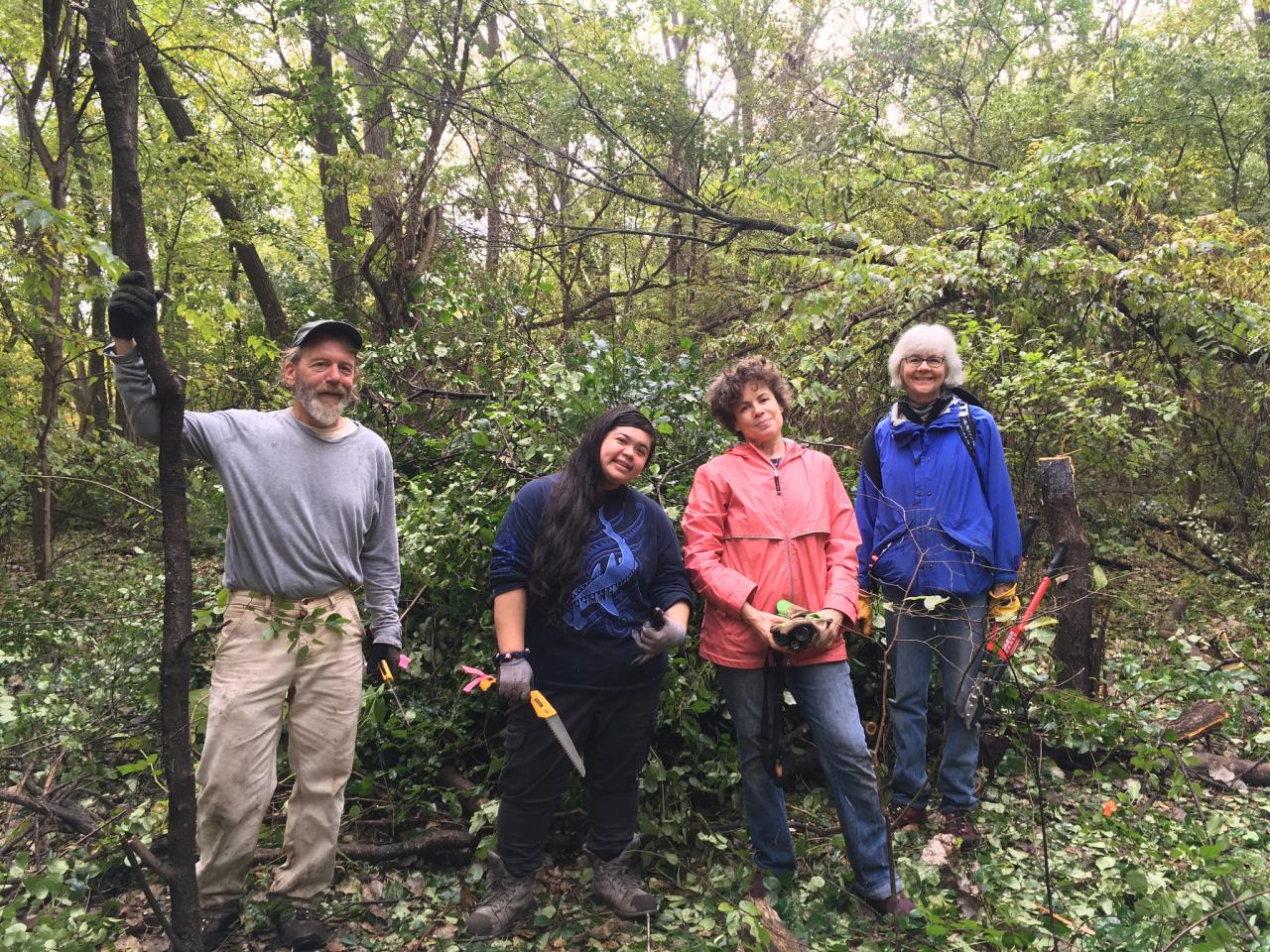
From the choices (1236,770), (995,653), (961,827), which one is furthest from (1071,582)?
(961,827)

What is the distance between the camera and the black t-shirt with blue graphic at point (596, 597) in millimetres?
2717

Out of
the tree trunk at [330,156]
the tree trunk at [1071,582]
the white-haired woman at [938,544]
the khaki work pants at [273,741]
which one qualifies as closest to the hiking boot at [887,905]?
the white-haired woman at [938,544]

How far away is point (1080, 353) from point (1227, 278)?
242 centimetres

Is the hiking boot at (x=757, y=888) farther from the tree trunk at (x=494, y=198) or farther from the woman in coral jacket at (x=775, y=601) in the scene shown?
the tree trunk at (x=494, y=198)

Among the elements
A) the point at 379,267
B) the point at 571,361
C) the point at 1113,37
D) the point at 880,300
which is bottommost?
the point at 571,361

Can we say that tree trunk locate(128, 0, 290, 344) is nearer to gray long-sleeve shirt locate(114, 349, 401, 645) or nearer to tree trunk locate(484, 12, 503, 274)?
tree trunk locate(484, 12, 503, 274)

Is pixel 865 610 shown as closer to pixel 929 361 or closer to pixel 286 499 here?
pixel 929 361

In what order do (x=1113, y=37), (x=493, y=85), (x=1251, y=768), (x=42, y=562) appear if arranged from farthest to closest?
(x=1113, y=37) → (x=493, y=85) → (x=42, y=562) → (x=1251, y=768)

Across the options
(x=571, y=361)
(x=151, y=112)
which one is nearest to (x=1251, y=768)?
(x=571, y=361)

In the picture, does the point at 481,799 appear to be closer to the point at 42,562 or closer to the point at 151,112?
the point at 42,562

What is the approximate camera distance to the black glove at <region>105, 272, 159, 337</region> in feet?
6.36

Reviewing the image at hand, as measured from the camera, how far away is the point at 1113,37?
13.6 metres

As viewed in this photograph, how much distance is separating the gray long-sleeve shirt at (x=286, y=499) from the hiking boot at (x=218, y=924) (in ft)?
3.46

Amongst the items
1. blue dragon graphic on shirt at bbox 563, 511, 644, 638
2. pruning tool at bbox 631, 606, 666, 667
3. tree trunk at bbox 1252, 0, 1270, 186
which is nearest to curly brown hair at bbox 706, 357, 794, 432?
blue dragon graphic on shirt at bbox 563, 511, 644, 638
